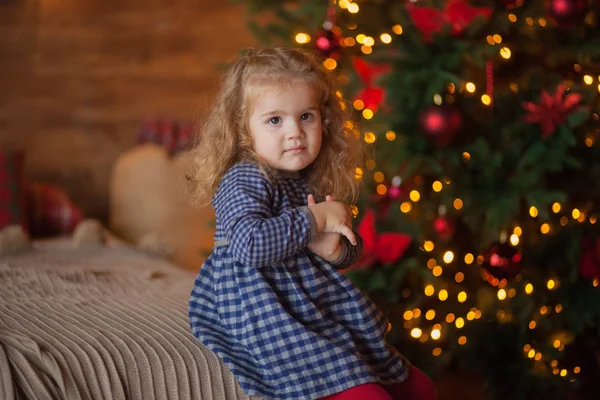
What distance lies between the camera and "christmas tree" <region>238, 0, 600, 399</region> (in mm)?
2396

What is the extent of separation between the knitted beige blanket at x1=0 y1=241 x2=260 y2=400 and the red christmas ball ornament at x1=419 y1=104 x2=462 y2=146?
36.4 inches

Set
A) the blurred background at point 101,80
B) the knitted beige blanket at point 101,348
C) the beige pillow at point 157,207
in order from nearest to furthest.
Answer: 1. the knitted beige blanket at point 101,348
2. the beige pillow at point 157,207
3. the blurred background at point 101,80

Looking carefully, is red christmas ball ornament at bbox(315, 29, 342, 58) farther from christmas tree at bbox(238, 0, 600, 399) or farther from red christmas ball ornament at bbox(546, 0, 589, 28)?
red christmas ball ornament at bbox(546, 0, 589, 28)

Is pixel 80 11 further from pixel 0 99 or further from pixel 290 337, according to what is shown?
pixel 290 337

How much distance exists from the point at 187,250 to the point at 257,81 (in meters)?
2.02

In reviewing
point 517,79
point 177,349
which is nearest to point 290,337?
point 177,349

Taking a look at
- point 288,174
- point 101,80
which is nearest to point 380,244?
point 288,174

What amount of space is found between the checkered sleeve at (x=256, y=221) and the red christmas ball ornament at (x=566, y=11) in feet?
4.50

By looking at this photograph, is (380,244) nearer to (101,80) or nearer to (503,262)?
(503,262)

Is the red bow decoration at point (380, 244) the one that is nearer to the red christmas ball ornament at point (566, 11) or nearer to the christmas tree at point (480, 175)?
the christmas tree at point (480, 175)

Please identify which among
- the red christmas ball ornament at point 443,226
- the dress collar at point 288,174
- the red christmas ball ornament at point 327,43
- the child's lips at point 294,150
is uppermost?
the red christmas ball ornament at point 327,43

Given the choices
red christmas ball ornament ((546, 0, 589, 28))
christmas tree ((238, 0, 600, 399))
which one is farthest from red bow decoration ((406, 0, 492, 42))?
red christmas ball ornament ((546, 0, 589, 28))

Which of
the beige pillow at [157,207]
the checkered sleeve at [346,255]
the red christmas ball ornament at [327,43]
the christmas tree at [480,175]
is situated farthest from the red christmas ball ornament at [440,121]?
the beige pillow at [157,207]

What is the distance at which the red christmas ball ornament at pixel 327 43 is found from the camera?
8.26 ft
